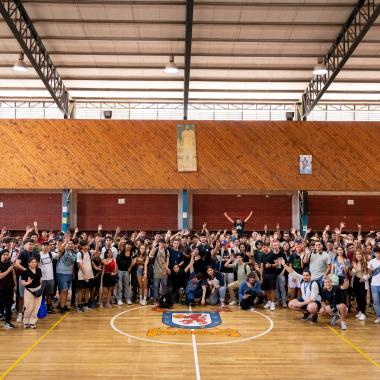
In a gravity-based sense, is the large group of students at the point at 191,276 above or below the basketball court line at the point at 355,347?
above

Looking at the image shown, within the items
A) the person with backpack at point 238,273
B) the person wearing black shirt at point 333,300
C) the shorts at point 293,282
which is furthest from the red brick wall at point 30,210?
the person wearing black shirt at point 333,300

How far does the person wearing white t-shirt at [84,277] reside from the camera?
12133mm

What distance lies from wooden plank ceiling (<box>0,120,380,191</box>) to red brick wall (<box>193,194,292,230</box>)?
2068 mm

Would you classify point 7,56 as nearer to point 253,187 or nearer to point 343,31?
point 253,187

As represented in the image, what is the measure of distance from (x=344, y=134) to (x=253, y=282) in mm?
13473

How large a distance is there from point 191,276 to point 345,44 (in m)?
12.8

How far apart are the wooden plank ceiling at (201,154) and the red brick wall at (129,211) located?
216 cm

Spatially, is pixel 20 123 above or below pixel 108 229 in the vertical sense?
above

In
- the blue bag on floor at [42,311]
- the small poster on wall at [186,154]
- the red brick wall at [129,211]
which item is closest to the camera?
the blue bag on floor at [42,311]

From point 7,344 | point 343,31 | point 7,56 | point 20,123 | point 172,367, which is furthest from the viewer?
point 20,123

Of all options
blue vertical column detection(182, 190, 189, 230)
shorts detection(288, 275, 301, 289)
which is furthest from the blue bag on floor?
blue vertical column detection(182, 190, 189, 230)

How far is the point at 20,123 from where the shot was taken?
23.1 meters

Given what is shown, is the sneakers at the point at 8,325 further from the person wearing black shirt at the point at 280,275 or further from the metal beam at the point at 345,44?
the metal beam at the point at 345,44

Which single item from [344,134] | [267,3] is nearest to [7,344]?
[267,3]
